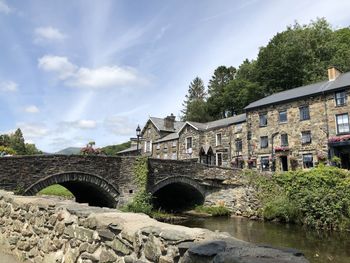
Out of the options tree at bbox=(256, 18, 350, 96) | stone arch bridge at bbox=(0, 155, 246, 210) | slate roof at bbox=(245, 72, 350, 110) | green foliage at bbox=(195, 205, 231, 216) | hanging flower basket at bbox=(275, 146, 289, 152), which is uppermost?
tree at bbox=(256, 18, 350, 96)

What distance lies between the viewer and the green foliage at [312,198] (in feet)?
52.7

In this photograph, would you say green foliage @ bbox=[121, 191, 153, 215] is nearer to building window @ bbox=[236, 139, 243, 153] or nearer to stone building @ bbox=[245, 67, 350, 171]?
stone building @ bbox=[245, 67, 350, 171]

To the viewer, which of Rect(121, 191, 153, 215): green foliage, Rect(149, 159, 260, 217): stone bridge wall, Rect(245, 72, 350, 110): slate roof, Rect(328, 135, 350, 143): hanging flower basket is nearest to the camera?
Rect(121, 191, 153, 215): green foliage

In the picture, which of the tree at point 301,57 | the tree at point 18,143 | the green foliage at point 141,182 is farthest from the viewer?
the tree at point 18,143

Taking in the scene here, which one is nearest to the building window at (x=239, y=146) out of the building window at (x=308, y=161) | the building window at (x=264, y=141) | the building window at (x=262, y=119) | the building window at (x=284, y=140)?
the building window at (x=264, y=141)

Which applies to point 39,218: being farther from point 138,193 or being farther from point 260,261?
Answer: point 138,193

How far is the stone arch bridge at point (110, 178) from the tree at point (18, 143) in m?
31.9

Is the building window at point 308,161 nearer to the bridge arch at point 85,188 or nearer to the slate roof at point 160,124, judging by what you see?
the bridge arch at point 85,188

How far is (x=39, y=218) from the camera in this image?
528 centimetres

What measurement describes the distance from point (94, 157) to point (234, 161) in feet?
58.6

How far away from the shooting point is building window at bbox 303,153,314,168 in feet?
85.2

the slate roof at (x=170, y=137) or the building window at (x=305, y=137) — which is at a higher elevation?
the slate roof at (x=170, y=137)

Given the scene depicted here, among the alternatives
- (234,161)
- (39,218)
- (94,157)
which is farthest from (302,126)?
(39,218)

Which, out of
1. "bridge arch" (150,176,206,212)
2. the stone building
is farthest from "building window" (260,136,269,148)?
"bridge arch" (150,176,206,212)
